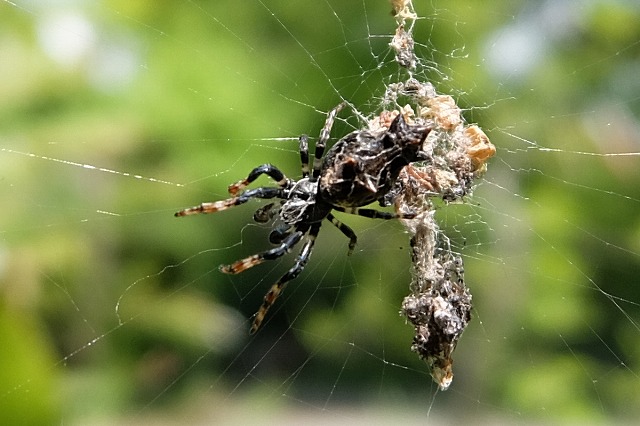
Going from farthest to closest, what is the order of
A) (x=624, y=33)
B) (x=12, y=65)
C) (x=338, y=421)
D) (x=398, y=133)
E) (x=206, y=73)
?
1. (x=338, y=421)
2. (x=624, y=33)
3. (x=206, y=73)
4. (x=12, y=65)
5. (x=398, y=133)

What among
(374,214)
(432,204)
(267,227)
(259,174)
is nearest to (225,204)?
(259,174)

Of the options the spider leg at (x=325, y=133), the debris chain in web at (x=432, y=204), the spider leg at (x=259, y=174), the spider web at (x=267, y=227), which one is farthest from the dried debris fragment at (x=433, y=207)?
the spider web at (x=267, y=227)

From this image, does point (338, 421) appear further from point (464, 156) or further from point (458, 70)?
point (464, 156)

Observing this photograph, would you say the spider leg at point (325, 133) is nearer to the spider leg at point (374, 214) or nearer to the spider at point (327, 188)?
the spider at point (327, 188)

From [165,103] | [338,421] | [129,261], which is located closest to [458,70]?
[165,103]

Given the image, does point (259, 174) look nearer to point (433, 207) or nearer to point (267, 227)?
point (433, 207)

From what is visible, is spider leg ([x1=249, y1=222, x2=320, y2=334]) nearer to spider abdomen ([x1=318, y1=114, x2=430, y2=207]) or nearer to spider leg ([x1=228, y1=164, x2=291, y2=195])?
spider leg ([x1=228, y1=164, x2=291, y2=195])
